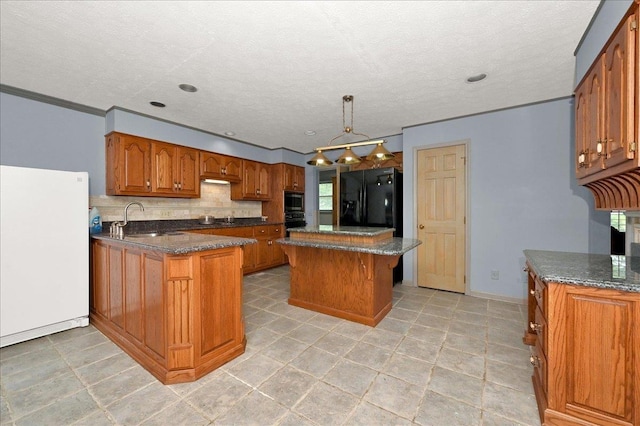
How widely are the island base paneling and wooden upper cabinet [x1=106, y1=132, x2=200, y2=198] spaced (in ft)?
6.95

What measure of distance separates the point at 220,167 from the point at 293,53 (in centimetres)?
293

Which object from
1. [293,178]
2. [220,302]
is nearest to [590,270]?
[220,302]

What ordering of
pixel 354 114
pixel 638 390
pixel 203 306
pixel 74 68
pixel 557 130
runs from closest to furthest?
1. pixel 638 390
2. pixel 203 306
3. pixel 74 68
4. pixel 557 130
5. pixel 354 114

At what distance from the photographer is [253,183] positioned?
527cm

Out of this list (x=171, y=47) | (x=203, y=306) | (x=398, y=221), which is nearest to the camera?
(x=203, y=306)

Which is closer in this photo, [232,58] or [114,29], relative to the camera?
[114,29]

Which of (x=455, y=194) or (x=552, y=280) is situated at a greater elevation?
(x=455, y=194)

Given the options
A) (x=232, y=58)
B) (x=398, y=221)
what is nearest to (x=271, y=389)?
(x=232, y=58)

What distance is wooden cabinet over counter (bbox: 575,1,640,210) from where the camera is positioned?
129 cm

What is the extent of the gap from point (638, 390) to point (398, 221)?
310cm

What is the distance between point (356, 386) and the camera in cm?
181

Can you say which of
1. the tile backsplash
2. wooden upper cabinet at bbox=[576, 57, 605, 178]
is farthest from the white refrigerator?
wooden upper cabinet at bbox=[576, 57, 605, 178]

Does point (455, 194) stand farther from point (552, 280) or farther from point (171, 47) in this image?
point (171, 47)

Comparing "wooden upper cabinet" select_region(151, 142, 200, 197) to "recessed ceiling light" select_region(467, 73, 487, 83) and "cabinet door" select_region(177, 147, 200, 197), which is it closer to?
"cabinet door" select_region(177, 147, 200, 197)
